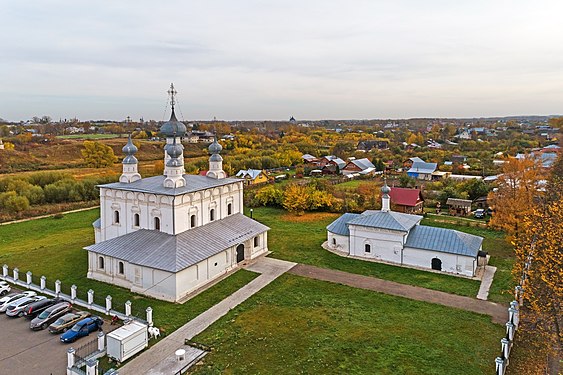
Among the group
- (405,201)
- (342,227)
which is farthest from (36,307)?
(405,201)

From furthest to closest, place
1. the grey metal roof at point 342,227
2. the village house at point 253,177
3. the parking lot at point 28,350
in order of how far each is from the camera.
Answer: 1. the village house at point 253,177
2. the grey metal roof at point 342,227
3. the parking lot at point 28,350

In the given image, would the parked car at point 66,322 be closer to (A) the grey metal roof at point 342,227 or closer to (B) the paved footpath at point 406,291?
(B) the paved footpath at point 406,291

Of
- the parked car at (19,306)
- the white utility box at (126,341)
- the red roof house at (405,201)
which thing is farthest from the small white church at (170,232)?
the red roof house at (405,201)

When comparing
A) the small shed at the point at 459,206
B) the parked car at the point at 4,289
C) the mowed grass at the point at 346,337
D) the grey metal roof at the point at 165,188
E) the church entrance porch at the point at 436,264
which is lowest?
the mowed grass at the point at 346,337

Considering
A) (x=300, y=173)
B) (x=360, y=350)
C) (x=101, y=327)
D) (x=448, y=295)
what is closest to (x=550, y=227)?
(x=448, y=295)

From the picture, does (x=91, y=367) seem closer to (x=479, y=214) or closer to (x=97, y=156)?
(x=479, y=214)

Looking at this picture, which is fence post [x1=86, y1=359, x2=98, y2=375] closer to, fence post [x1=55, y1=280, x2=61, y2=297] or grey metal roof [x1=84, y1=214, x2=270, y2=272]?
grey metal roof [x1=84, y1=214, x2=270, y2=272]

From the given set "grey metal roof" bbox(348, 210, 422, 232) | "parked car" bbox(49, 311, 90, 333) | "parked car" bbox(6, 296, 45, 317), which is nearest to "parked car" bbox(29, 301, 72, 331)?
"parked car" bbox(49, 311, 90, 333)
